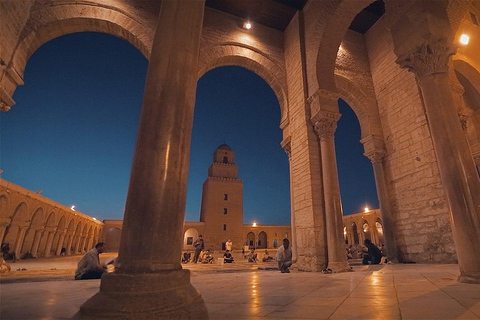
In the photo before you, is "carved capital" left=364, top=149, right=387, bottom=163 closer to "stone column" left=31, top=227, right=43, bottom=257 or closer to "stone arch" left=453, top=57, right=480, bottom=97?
"stone arch" left=453, top=57, right=480, bottom=97

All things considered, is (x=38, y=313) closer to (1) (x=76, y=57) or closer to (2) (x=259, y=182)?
(1) (x=76, y=57)

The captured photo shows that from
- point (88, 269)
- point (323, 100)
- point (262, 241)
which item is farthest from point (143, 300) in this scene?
point (262, 241)

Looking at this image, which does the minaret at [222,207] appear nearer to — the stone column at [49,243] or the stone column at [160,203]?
the stone column at [49,243]

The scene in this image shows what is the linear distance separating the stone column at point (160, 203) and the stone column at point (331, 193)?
5077 millimetres

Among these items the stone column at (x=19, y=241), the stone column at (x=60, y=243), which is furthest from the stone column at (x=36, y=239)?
the stone column at (x=60, y=243)

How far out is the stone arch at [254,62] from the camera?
9.15 m

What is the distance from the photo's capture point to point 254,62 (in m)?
9.56

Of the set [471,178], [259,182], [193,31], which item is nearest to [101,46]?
[193,31]

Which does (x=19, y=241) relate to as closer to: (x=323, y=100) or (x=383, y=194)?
(x=323, y=100)

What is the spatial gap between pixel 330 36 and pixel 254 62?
285 centimetres

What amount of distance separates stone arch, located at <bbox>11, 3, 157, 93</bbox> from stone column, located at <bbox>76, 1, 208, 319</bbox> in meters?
5.61

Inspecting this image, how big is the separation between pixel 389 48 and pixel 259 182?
204 ft

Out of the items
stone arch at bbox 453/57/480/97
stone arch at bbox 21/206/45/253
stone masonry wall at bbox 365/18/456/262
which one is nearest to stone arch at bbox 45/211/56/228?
stone arch at bbox 21/206/45/253

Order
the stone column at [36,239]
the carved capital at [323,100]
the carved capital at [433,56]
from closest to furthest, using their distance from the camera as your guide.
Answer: the carved capital at [433,56], the carved capital at [323,100], the stone column at [36,239]
